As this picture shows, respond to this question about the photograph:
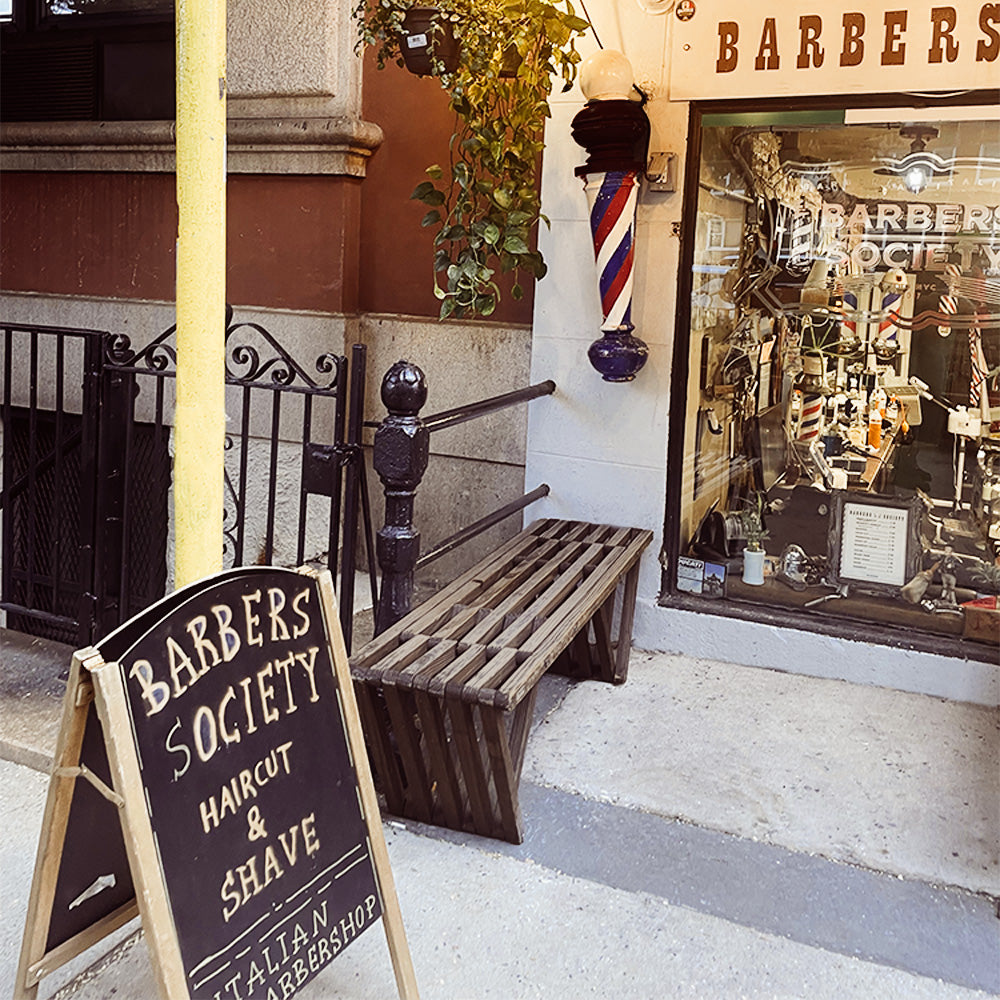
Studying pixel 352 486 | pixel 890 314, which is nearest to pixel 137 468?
pixel 352 486

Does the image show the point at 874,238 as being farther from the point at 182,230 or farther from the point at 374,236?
the point at 182,230

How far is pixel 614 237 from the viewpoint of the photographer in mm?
4586

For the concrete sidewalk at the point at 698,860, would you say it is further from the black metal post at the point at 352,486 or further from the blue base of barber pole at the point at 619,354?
the blue base of barber pole at the point at 619,354

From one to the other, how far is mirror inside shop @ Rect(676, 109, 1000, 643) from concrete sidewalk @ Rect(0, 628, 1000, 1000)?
589 millimetres

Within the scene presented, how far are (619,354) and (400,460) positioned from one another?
1575 millimetres

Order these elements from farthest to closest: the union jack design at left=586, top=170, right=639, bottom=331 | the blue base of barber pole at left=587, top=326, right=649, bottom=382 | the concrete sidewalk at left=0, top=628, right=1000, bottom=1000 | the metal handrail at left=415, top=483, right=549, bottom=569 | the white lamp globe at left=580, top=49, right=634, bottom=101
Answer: the blue base of barber pole at left=587, top=326, right=649, bottom=382 < the union jack design at left=586, top=170, right=639, bottom=331 < the white lamp globe at left=580, top=49, right=634, bottom=101 < the metal handrail at left=415, top=483, right=549, bottom=569 < the concrete sidewalk at left=0, top=628, right=1000, bottom=1000

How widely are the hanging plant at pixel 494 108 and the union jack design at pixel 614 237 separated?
0.29 meters

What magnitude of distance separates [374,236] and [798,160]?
2.17m

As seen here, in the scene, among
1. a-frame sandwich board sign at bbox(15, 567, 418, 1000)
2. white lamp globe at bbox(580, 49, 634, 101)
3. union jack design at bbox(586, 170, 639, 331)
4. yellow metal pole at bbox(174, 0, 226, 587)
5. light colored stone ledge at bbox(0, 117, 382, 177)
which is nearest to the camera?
a-frame sandwich board sign at bbox(15, 567, 418, 1000)

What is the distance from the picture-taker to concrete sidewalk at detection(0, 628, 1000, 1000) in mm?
2713

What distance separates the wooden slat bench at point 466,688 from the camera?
3.08 meters

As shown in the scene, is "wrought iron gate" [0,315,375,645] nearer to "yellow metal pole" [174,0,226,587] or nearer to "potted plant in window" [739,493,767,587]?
"yellow metal pole" [174,0,226,587]

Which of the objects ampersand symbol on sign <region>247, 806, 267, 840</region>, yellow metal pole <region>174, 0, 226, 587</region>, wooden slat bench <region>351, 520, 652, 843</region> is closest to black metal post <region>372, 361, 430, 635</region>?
wooden slat bench <region>351, 520, 652, 843</region>

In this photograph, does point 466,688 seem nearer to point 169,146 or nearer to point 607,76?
point 607,76
